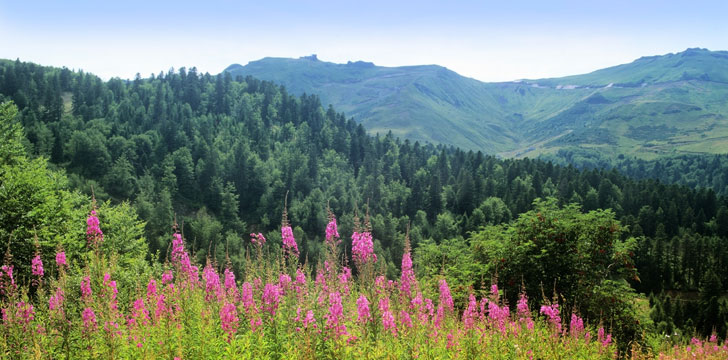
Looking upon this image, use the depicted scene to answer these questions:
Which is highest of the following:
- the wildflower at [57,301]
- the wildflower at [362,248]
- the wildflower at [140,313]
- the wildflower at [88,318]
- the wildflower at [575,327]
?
the wildflower at [362,248]

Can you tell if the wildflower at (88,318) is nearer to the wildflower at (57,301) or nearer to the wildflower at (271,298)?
the wildflower at (57,301)

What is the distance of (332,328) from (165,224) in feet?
309

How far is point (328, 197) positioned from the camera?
110m

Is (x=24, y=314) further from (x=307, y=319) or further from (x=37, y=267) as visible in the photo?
(x=307, y=319)

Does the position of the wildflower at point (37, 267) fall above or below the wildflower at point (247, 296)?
above

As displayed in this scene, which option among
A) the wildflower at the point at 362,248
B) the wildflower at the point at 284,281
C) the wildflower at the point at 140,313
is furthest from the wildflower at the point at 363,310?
the wildflower at the point at 140,313

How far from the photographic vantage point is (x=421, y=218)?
11531 cm

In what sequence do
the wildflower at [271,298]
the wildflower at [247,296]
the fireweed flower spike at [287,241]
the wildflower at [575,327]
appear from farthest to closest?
1. the wildflower at [575,327]
2. the fireweed flower spike at [287,241]
3. the wildflower at [247,296]
4. the wildflower at [271,298]

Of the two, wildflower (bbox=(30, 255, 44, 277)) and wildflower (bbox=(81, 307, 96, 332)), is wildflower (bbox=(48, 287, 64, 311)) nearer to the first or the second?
wildflower (bbox=(81, 307, 96, 332))

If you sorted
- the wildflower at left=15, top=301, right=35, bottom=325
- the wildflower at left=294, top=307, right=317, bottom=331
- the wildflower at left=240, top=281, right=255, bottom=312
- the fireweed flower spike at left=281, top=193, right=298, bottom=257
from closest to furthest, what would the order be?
the wildflower at left=15, top=301, right=35, bottom=325 → the wildflower at left=294, top=307, right=317, bottom=331 → the wildflower at left=240, top=281, right=255, bottom=312 → the fireweed flower spike at left=281, top=193, right=298, bottom=257

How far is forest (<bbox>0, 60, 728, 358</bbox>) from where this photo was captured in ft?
71.7

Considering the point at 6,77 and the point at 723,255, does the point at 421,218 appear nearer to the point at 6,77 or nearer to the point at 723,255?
the point at 723,255

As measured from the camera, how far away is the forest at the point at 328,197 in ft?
71.7

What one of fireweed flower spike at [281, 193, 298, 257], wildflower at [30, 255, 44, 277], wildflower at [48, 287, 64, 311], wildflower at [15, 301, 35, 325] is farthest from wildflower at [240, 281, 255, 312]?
wildflower at [30, 255, 44, 277]
